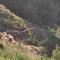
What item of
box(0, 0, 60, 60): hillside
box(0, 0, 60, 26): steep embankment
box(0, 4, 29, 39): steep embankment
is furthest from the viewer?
box(0, 0, 60, 26): steep embankment

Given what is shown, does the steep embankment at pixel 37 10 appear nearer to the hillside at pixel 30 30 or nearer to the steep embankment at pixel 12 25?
the hillside at pixel 30 30

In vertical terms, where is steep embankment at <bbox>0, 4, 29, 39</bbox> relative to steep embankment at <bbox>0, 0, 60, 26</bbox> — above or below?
below

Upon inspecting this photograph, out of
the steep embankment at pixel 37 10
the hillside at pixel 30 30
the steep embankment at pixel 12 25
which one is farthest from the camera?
the steep embankment at pixel 37 10

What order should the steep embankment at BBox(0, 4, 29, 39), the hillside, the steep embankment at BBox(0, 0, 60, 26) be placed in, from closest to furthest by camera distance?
the hillside, the steep embankment at BBox(0, 4, 29, 39), the steep embankment at BBox(0, 0, 60, 26)

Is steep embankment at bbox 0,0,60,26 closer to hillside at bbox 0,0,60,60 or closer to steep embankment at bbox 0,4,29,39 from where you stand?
hillside at bbox 0,0,60,60

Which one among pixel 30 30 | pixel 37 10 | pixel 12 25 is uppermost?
pixel 37 10

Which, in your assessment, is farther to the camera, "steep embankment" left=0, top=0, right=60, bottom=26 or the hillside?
"steep embankment" left=0, top=0, right=60, bottom=26

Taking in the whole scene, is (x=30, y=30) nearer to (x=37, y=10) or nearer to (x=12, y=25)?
(x=12, y=25)

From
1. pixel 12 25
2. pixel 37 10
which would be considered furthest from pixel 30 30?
pixel 37 10

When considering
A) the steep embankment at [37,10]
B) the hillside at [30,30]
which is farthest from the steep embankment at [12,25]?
the steep embankment at [37,10]

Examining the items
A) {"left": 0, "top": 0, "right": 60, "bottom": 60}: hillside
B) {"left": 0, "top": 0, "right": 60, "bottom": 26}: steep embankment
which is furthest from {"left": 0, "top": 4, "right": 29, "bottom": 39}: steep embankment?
{"left": 0, "top": 0, "right": 60, "bottom": 26}: steep embankment

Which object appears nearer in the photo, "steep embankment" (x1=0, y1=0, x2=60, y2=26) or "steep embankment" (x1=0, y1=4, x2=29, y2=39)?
"steep embankment" (x1=0, y1=4, x2=29, y2=39)

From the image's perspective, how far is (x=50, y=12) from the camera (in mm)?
15164

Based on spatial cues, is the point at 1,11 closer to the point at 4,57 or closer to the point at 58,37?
the point at 58,37
